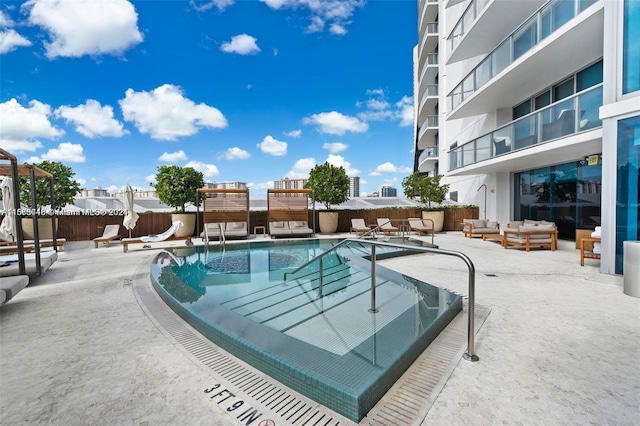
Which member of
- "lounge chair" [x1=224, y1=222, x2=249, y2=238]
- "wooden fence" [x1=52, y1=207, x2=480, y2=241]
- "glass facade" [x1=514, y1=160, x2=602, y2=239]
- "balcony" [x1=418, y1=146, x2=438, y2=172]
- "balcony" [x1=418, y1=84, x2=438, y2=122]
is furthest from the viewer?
"balcony" [x1=418, y1=146, x2=438, y2=172]

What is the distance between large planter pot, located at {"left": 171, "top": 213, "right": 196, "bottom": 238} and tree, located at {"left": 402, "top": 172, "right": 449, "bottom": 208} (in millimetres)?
10866

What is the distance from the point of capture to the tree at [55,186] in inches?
461

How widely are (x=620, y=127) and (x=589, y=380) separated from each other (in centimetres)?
616

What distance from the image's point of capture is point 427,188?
15812 millimetres

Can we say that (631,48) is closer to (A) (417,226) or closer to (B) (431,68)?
(A) (417,226)

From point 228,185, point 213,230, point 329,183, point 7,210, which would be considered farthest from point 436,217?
point 7,210

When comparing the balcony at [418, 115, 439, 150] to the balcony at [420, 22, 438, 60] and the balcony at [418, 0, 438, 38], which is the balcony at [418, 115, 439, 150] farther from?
the balcony at [418, 0, 438, 38]

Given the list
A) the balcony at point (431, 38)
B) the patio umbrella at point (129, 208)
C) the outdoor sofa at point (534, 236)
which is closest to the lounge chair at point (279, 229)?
the patio umbrella at point (129, 208)

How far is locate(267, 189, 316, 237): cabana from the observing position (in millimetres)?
14477

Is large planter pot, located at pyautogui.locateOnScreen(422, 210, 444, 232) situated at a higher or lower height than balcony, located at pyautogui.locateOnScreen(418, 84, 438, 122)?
lower

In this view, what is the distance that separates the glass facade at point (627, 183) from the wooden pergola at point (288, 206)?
10.8m

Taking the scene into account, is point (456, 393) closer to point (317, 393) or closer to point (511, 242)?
point (317, 393)

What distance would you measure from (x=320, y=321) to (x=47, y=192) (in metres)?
13.6

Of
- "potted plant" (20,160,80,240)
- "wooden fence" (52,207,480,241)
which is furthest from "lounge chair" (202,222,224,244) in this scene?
"potted plant" (20,160,80,240)
